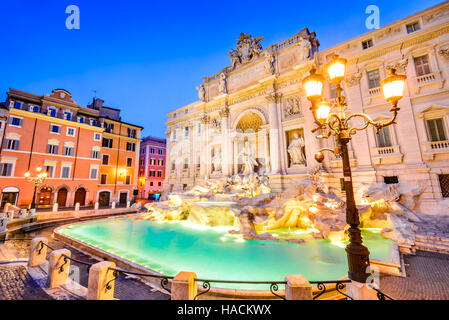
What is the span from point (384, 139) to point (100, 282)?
16155mm

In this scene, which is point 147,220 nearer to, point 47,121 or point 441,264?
point 441,264

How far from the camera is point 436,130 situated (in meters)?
11.0

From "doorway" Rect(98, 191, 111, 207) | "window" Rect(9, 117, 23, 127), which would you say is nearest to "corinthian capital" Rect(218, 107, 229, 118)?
"doorway" Rect(98, 191, 111, 207)

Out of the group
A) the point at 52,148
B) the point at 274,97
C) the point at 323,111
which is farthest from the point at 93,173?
the point at 323,111

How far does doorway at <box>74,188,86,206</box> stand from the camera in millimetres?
23531

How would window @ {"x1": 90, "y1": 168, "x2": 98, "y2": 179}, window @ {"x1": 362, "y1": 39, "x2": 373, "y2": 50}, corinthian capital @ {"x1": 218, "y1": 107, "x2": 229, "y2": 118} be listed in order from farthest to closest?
window @ {"x1": 90, "y1": 168, "x2": 98, "y2": 179} → corinthian capital @ {"x1": 218, "y1": 107, "x2": 229, "y2": 118} → window @ {"x1": 362, "y1": 39, "x2": 373, "y2": 50}

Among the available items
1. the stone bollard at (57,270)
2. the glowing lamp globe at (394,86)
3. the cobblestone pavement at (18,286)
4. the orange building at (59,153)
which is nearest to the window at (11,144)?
the orange building at (59,153)

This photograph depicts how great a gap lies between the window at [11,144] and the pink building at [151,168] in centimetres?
1841

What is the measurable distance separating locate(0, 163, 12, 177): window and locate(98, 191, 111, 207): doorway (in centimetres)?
888

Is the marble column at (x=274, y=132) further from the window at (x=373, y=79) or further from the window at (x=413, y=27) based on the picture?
the window at (x=413, y=27)

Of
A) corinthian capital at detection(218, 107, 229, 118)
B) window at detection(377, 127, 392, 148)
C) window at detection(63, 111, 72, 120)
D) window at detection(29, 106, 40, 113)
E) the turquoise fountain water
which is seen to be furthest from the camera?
window at detection(63, 111, 72, 120)

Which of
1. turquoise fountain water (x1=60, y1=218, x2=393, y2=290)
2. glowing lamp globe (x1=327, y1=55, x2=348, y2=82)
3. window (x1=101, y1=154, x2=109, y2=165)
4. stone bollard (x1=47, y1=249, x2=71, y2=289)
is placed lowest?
turquoise fountain water (x1=60, y1=218, x2=393, y2=290)

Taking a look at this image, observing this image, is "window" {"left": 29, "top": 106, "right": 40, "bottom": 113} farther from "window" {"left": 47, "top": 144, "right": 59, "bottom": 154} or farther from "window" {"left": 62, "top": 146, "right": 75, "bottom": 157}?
"window" {"left": 62, "top": 146, "right": 75, "bottom": 157}

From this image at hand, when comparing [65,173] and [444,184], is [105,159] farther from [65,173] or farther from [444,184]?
[444,184]
